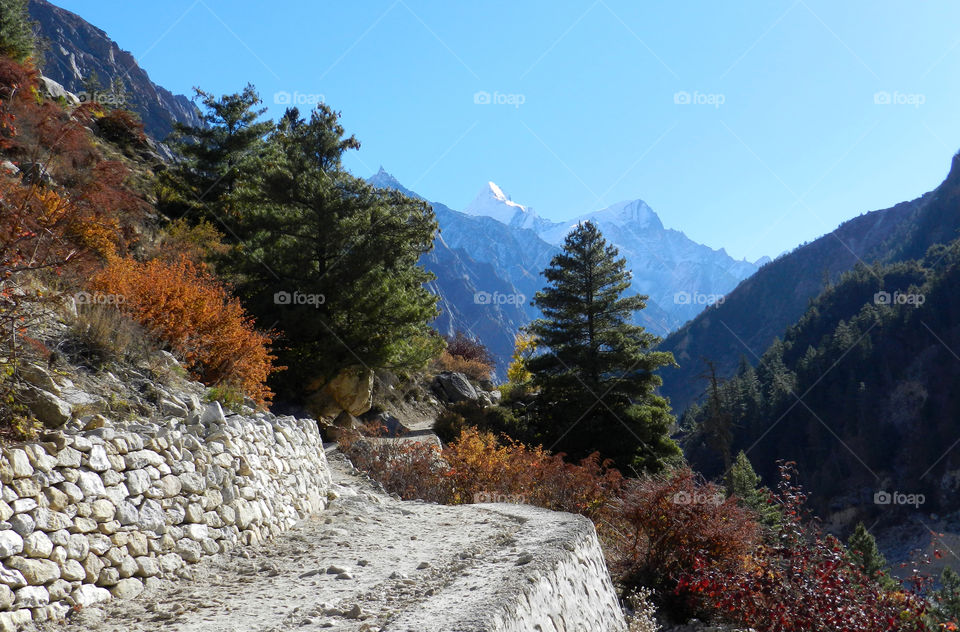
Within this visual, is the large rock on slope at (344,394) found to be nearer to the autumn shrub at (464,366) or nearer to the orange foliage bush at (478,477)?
the orange foliage bush at (478,477)

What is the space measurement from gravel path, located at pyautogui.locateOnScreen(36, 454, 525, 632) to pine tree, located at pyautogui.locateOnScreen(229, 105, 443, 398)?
6938 mm

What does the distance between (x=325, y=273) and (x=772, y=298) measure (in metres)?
185

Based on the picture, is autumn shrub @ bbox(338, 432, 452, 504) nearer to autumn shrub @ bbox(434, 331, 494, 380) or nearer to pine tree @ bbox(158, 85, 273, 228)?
pine tree @ bbox(158, 85, 273, 228)

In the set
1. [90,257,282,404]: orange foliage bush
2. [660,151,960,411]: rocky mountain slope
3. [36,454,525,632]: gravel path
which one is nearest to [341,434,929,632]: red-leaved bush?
[36,454,525,632]: gravel path

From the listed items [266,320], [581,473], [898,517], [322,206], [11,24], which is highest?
[11,24]

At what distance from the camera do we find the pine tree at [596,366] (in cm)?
1920

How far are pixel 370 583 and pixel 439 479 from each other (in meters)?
5.87

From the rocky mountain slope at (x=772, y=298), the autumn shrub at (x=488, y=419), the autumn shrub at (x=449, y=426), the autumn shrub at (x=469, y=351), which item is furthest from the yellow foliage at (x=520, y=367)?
the rocky mountain slope at (x=772, y=298)

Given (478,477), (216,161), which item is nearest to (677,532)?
(478,477)

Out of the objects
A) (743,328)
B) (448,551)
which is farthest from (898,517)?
(743,328)

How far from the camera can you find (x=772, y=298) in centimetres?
17712

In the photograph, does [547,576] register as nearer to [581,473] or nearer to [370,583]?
[370,583]

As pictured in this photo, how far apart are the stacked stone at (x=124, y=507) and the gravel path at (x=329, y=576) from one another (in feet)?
0.58

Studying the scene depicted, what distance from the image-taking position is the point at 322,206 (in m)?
15.1
